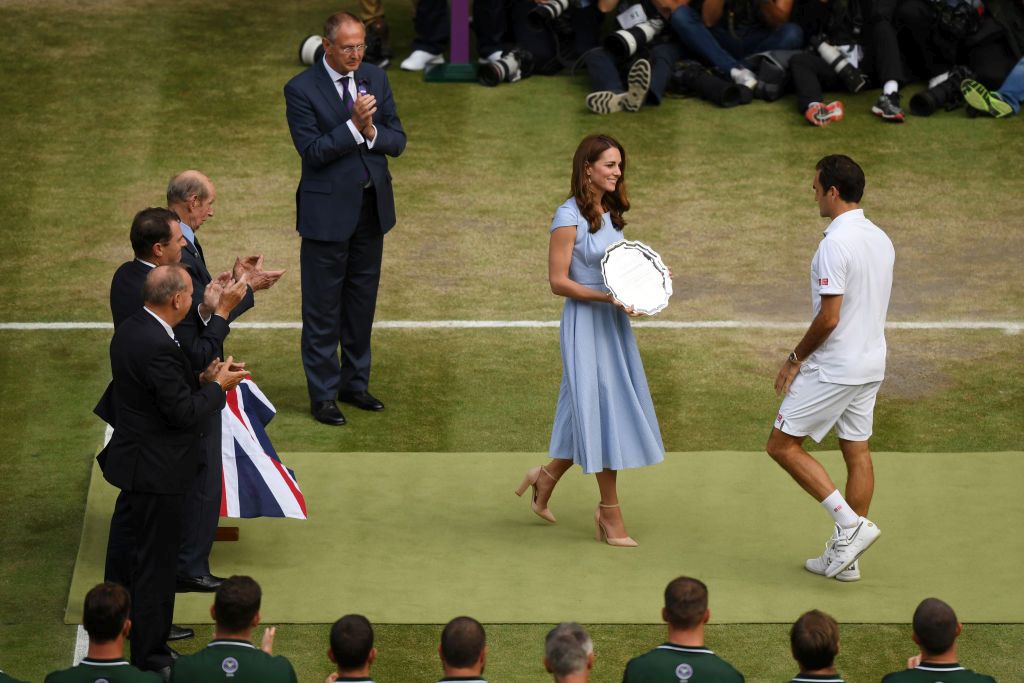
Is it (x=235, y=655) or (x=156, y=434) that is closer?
(x=235, y=655)

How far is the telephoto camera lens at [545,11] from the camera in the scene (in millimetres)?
15578

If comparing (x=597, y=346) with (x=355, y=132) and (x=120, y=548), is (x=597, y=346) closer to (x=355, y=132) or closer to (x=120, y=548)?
(x=355, y=132)

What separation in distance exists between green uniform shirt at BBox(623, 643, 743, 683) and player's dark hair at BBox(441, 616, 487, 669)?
521mm

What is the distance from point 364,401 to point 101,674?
16.2ft

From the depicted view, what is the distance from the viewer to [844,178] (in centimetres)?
809

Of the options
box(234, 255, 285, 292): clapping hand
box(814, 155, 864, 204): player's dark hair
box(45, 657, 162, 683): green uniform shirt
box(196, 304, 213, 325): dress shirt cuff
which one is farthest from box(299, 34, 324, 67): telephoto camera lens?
box(45, 657, 162, 683): green uniform shirt

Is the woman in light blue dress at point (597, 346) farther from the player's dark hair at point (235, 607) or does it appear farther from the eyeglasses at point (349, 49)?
the player's dark hair at point (235, 607)

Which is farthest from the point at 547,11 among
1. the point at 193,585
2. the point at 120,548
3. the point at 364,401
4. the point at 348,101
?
the point at 120,548

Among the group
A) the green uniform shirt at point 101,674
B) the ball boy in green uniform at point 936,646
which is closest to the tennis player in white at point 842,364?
the ball boy in green uniform at point 936,646

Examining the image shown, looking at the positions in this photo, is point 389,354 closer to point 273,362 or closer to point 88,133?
point 273,362

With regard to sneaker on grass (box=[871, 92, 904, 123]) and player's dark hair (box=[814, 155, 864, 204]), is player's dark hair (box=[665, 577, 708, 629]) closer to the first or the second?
player's dark hair (box=[814, 155, 864, 204])

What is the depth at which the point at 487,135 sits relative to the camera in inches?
591

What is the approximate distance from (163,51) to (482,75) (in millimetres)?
3223

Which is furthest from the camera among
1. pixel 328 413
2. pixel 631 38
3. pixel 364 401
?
pixel 631 38
